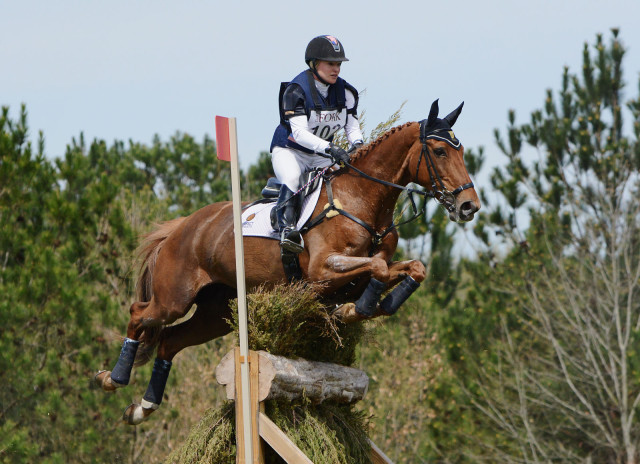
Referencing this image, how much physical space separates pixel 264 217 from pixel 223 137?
0.79 metres

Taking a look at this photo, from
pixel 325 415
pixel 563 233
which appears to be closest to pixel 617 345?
pixel 563 233

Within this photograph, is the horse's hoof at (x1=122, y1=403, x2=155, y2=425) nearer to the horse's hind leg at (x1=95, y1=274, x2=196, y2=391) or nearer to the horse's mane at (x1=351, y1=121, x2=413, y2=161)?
the horse's hind leg at (x1=95, y1=274, x2=196, y2=391)

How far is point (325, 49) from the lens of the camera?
6.58 m

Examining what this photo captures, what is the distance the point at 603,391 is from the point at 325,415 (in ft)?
39.7

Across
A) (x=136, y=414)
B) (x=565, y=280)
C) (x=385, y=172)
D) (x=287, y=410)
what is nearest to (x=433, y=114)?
(x=385, y=172)

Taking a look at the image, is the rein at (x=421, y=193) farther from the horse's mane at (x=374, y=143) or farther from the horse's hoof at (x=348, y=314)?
the horse's hoof at (x=348, y=314)

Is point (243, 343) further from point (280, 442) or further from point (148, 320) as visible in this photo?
point (148, 320)

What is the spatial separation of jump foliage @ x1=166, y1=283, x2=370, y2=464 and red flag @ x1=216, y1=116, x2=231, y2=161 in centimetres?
89

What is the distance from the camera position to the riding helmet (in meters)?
6.57

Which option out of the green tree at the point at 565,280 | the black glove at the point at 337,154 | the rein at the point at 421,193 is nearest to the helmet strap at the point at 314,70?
the black glove at the point at 337,154

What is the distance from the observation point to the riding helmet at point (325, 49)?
6566mm

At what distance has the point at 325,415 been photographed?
6.65 meters

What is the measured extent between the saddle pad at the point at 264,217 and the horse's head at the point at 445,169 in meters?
0.71

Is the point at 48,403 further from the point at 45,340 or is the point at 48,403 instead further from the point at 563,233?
the point at 563,233
